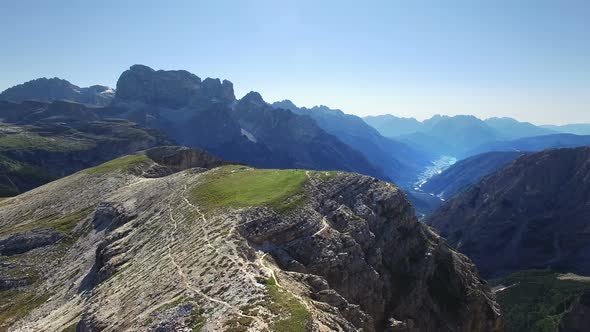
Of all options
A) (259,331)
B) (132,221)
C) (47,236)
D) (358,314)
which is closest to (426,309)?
(358,314)

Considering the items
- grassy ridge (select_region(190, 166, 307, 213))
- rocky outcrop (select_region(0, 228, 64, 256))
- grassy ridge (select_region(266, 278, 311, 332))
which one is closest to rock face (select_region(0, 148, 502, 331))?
grassy ridge (select_region(266, 278, 311, 332))

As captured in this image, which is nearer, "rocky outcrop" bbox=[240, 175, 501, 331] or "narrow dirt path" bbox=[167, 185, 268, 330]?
"narrow dirt path" bbox=[167, 185, 268, 330]

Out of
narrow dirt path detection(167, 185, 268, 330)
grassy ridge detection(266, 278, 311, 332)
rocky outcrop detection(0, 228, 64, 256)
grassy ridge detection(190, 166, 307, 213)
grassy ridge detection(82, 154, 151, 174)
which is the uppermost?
grassy ridge detection(190, 166, 307, 213)

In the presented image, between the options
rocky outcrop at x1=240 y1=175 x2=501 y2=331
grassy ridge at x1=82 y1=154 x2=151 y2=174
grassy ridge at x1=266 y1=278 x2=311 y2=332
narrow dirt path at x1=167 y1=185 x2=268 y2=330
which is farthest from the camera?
grassy ridge at x1=82 y1=154 x2=151 y2=174

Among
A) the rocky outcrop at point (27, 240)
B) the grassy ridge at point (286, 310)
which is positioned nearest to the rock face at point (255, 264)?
the grassy ridge at point (286, 310)

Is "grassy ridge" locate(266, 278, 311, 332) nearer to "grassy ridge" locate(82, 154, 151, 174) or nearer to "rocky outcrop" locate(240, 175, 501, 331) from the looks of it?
"rocky outcrop" locate(240, 175, 501, 331)

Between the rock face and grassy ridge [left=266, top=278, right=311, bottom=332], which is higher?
grassy ridge [left=266, top=278, right=311, bottom=332]

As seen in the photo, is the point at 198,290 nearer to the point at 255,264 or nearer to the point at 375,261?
the point at 255,264

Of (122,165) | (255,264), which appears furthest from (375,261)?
(122,165)
